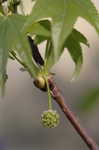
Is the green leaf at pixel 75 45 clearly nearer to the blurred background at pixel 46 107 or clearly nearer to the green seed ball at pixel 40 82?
the green seed ball at pixel 40 82

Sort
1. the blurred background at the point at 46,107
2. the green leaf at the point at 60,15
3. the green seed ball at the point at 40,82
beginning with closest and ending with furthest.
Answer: the green leaf at the point at 60,15, the green seed ball at the point at 40,82, the blurred background at the point at 46,107

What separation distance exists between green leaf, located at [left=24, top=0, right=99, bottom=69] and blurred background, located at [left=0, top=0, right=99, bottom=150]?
0.71m

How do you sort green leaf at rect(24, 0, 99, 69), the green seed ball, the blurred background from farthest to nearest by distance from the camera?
the blurred background, the green seed ball, green leaf at rect(24, 0, 99, 69)

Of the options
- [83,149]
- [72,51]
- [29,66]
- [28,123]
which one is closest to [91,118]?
[83,149]

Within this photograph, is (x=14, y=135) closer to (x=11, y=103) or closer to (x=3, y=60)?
(x=11, y=103)

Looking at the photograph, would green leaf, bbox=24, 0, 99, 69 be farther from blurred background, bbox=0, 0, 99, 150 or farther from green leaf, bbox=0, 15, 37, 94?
blurred background, bbox=0, 0, 99, 150

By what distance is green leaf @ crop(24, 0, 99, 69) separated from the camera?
0.56m

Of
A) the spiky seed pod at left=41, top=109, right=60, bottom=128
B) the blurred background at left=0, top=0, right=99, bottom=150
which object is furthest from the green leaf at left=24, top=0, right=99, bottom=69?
the blurred background at left=0, top=0, right=99, bottom=150

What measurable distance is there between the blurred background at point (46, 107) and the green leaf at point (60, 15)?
71cm

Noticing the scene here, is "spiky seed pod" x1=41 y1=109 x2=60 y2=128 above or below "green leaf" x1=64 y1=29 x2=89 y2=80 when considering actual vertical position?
below

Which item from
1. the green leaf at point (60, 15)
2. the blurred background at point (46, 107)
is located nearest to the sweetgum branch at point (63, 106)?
the green leaf at point (60, 15)

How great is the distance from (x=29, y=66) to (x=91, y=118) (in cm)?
79

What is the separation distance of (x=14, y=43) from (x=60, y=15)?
0.09 m

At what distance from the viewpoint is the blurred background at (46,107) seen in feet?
4.41
